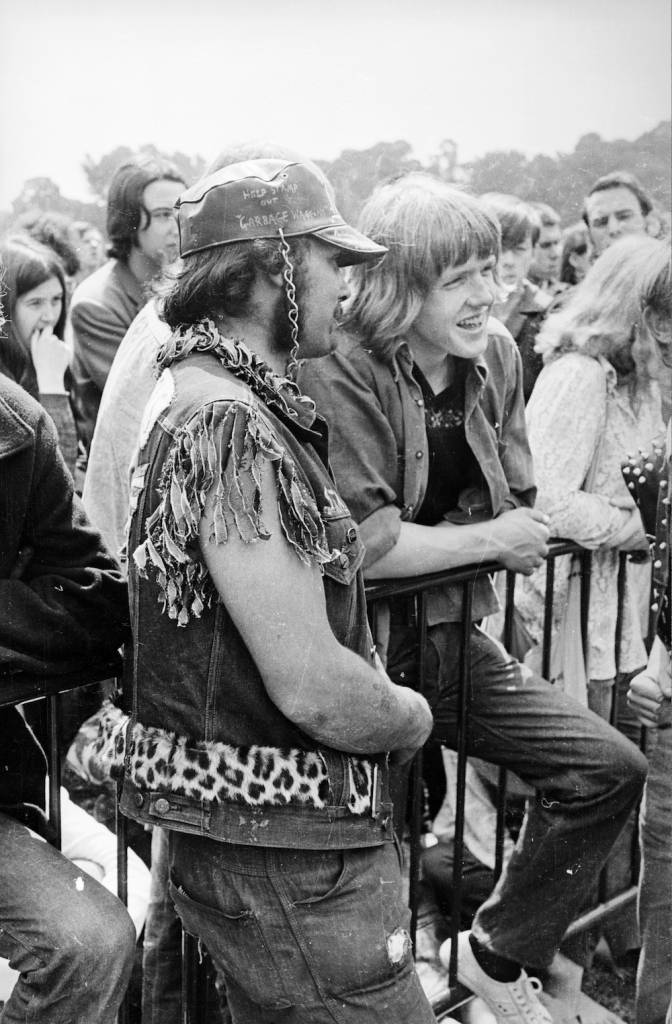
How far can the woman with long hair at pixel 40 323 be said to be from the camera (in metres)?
2.84

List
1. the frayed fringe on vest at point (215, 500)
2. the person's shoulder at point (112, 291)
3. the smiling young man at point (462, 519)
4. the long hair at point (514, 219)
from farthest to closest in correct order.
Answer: the long hair at point (514, 219) → the person's shoulder at point (112, 291) → the smiling young man at point (462, 519) → the frayed fringe on vest at point (215, 500)

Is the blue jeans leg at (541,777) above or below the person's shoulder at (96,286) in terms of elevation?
below

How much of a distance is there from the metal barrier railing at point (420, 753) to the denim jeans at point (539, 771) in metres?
0.06

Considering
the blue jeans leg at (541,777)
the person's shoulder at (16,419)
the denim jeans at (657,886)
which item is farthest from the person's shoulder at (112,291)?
the denim jeans at (657,886)

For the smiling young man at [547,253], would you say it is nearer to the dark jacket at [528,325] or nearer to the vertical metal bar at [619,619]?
the dark jacket at [528,325]

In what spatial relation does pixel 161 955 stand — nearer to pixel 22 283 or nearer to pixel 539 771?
pixel 539 771

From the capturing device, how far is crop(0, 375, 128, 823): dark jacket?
1920 millimetres

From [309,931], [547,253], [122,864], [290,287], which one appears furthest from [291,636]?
[547,253]

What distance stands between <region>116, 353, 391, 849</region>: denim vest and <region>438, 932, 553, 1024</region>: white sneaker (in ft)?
3.48

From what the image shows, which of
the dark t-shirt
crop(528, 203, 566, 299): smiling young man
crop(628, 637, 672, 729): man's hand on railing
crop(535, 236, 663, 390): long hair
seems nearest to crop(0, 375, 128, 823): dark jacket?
the dark t-shirt

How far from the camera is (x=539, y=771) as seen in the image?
261cm

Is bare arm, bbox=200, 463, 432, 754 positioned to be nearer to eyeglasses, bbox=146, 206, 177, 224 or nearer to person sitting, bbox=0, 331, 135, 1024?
person sitting, bbox=0, 331, 135, 1024

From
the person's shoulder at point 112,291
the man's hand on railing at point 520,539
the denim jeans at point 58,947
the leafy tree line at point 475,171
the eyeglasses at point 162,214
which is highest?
the leafy tree line at point 475,171

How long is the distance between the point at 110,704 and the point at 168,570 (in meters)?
0.50
